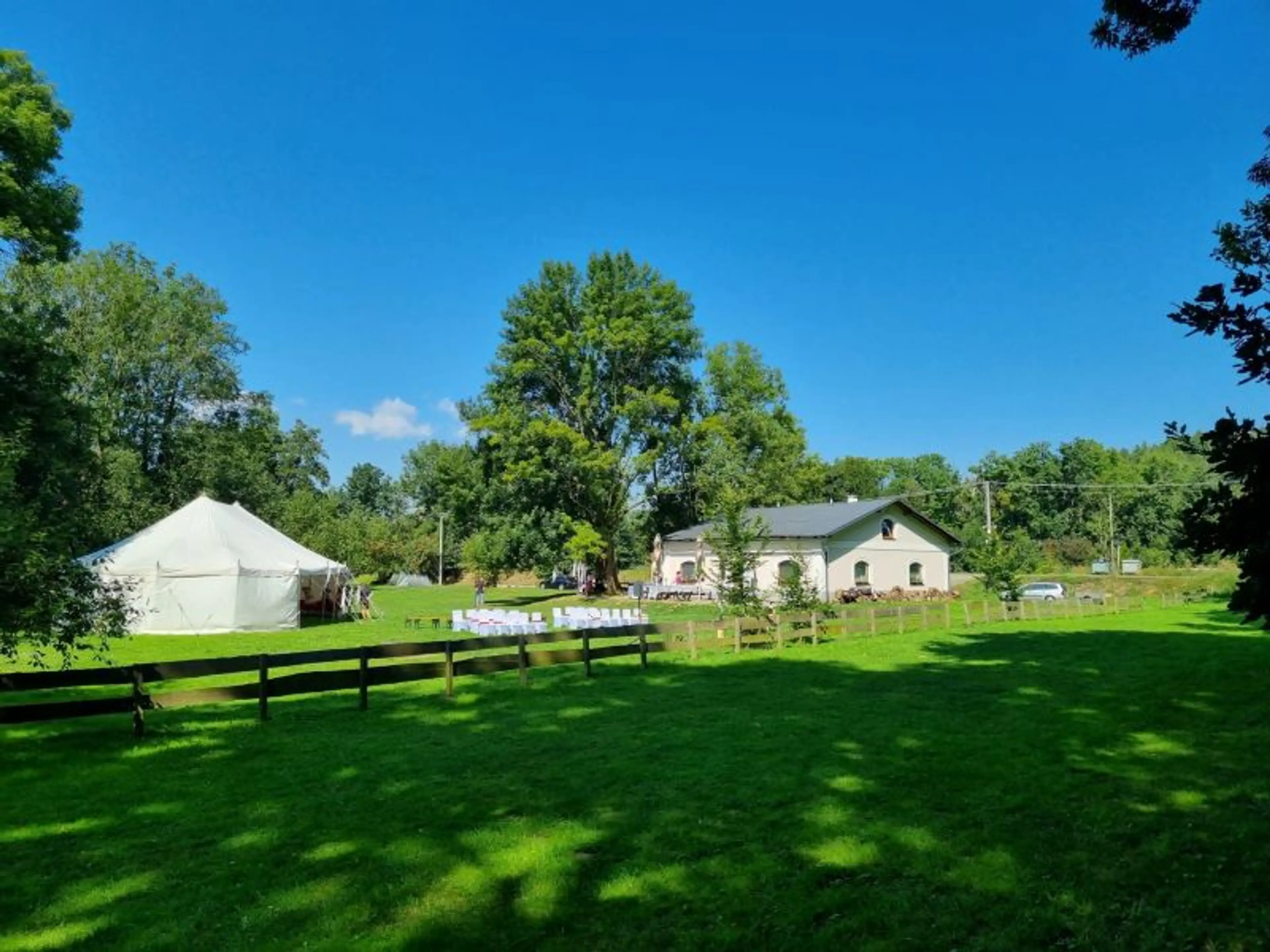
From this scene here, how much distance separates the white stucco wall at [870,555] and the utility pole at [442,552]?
3584 centimetres

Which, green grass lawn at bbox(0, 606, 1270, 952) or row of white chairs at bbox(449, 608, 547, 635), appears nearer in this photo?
green grass lawn at bbox(0, 606, 1270, 952)

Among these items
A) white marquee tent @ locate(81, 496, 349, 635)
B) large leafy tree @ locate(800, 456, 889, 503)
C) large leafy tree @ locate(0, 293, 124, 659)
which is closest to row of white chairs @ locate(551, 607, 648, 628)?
white marquee tent @ locate(81, 496, 349, 635)

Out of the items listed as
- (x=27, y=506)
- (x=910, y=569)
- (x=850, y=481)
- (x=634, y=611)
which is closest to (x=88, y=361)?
(x=634, y=611)

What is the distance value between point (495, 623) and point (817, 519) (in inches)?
825

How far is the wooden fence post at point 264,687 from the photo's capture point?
A: 1034cm

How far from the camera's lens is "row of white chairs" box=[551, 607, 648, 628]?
24609 millimetres

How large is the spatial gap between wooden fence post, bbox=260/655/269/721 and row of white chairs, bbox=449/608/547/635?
11551 millimetres

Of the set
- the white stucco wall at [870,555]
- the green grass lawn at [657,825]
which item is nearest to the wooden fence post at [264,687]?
the green grass lawn at [657,825]

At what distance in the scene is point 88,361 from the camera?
1585 inches

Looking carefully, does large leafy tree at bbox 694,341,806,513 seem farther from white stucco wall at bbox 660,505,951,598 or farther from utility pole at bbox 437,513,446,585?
utility pole at bbox 437,513,446,585

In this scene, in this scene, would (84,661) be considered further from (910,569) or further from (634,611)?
(910,569)

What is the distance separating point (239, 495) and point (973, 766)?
1953 inches

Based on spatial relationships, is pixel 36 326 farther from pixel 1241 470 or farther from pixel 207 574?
pixel 1241 470

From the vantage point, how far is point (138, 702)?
9.49m
